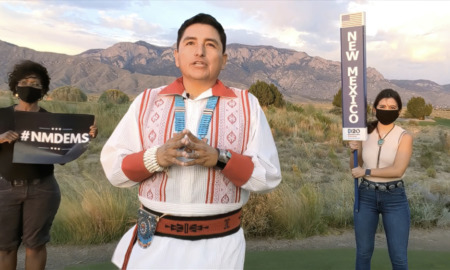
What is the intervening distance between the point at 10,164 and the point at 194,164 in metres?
2.31

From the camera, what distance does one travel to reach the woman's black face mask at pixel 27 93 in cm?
387

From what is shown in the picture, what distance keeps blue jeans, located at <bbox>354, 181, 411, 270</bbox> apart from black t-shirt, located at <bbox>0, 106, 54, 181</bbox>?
9.31ft

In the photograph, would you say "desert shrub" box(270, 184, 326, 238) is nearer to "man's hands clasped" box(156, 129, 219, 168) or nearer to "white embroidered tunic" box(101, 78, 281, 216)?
"white embroidered tunic" box(101, 78, 281, 216)

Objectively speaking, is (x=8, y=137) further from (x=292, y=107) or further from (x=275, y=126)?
(x=292, y=107)

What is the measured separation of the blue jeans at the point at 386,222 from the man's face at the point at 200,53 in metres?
2.34

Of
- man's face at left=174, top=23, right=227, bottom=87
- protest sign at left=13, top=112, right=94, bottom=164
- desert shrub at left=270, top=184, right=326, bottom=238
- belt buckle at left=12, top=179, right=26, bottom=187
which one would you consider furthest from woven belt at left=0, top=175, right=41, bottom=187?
desert shrub at left=270, top=184, right=326, bottom=238

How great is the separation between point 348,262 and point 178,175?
12.5 ft

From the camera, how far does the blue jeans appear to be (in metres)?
3.80

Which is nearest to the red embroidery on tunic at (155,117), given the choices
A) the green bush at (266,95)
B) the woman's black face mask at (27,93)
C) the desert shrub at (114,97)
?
the woman's black face mask at (27,93)

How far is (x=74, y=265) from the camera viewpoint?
17.1 feet

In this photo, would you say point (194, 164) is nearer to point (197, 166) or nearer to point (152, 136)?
point (197, 166)

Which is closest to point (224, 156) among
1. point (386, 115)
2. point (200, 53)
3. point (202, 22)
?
point (200, 53)

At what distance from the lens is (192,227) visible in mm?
2092

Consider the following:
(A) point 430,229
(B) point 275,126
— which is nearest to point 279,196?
(A) point 430,229
